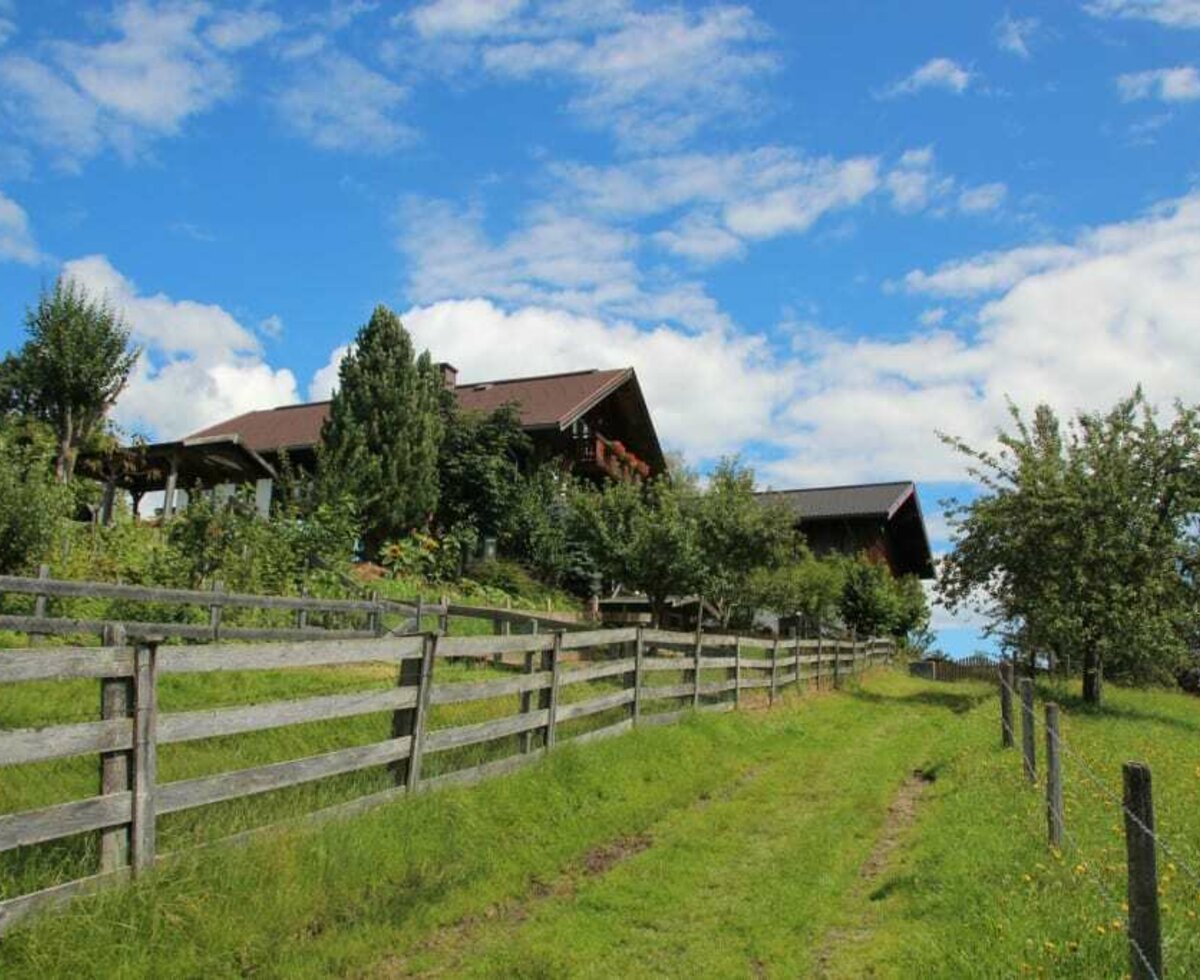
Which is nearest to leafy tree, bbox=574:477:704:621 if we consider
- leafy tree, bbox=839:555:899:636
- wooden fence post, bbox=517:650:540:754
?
leafy tree, bbox=839:555:899:636

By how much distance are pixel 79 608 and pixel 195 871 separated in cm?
1190

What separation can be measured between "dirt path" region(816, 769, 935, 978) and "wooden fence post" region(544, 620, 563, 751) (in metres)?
3.05

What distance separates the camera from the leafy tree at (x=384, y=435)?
30.2m

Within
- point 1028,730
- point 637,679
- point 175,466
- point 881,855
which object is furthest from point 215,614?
point 175,466

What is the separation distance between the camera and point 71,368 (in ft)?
89.5

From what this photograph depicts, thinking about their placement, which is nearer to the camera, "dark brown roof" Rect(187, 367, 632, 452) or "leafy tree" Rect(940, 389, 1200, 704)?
"leafy tree" Rect(940, 389, 1200, 704)

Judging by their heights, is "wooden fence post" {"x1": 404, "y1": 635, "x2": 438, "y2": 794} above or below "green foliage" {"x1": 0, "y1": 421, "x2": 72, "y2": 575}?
below

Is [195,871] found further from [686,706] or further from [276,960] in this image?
[686,706]

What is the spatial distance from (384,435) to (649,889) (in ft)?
85.8

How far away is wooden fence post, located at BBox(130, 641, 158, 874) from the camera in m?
5.21

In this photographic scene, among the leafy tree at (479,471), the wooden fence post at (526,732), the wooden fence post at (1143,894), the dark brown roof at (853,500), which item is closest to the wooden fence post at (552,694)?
the wooden fence post at (526,732)

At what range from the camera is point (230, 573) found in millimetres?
18453

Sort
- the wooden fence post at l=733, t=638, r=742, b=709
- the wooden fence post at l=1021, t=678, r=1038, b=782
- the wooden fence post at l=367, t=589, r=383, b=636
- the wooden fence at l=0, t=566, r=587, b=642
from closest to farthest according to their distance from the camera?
the wooden fence post at l=1021, t=678, r=1038, b=782 → the wooden fence at l=0, t=566, r=587, b=642 → the wooden fence post at l=733, t=638, r=742, b=709 → the wooden fence post at l=367, t=589, r=383, b=636

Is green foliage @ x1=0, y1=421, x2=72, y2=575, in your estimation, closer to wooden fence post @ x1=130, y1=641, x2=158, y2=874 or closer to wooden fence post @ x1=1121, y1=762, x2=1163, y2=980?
wooden fence post @ x1=130, y1=641, x2=158, y2=874
